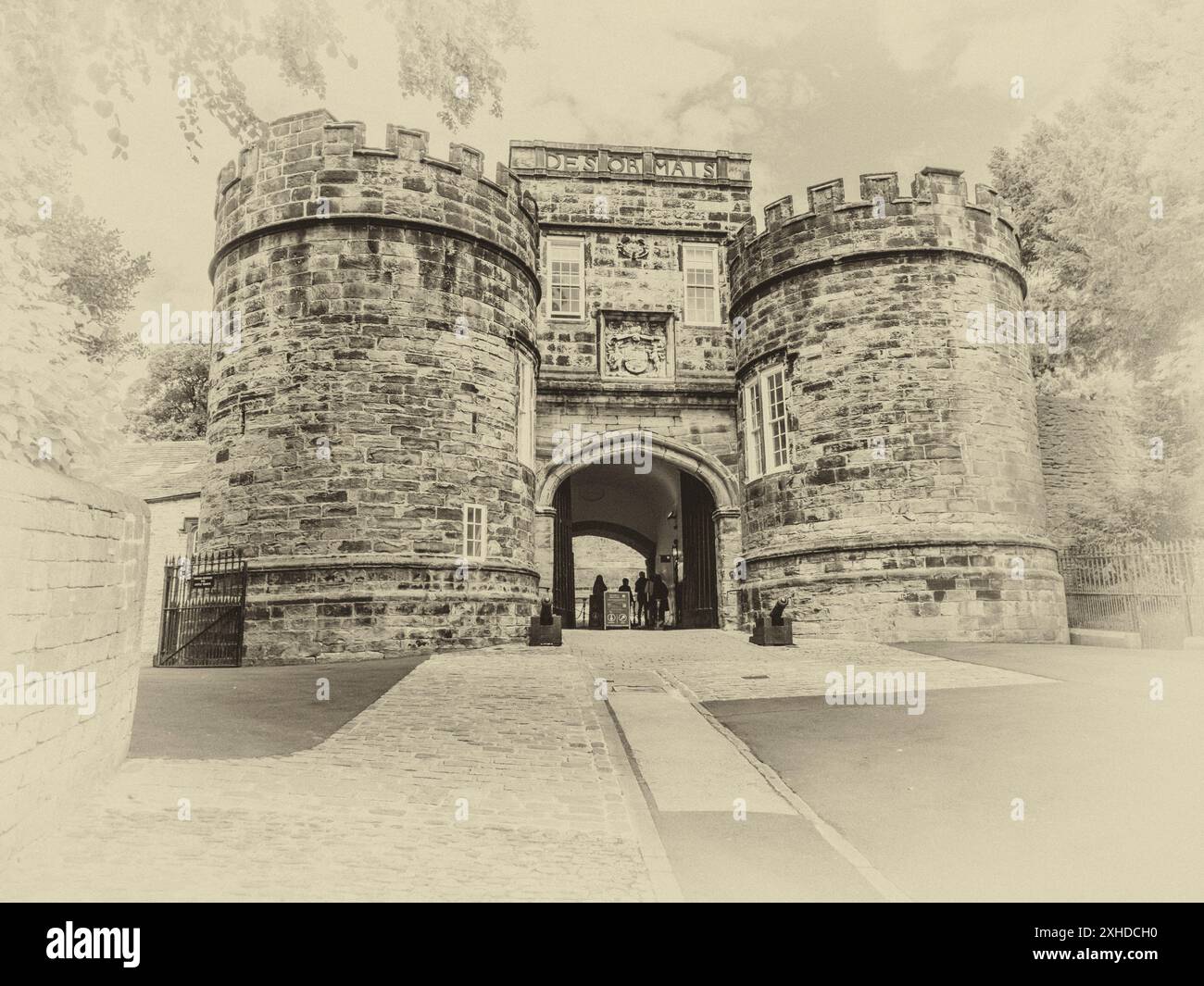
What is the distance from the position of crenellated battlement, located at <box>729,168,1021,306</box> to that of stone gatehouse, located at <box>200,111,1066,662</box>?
50mm

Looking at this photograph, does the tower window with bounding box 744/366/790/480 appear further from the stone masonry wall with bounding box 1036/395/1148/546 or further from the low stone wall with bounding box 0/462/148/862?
the low stone wall with bounding box 0/462/148/862

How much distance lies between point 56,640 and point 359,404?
30.2 ft

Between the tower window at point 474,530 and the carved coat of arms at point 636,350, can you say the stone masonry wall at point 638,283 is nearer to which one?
the carved coat of arms at point 636,350

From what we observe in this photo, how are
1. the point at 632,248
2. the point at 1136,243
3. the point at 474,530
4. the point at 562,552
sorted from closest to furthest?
the point at 474,530, the point at 1136,243, the point at 562,552, the point at 632,248

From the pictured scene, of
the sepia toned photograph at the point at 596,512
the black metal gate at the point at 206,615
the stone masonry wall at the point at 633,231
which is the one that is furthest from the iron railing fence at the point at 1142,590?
the black metal gate at the point at 206,615

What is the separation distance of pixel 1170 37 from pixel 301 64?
48.5 feet

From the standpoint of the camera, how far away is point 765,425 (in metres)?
16.6

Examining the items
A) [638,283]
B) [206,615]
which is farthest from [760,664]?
[638,283]

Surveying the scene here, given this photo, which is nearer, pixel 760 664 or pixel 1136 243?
pixel 760 664

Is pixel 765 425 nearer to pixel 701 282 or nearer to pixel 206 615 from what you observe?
pixel 701 282

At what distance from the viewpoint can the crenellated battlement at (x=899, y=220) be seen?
15.1 meters

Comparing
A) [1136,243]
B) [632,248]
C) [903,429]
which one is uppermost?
[632,248]

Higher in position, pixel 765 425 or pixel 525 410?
pixel 525 410

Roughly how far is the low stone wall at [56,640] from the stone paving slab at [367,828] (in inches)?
10.5
